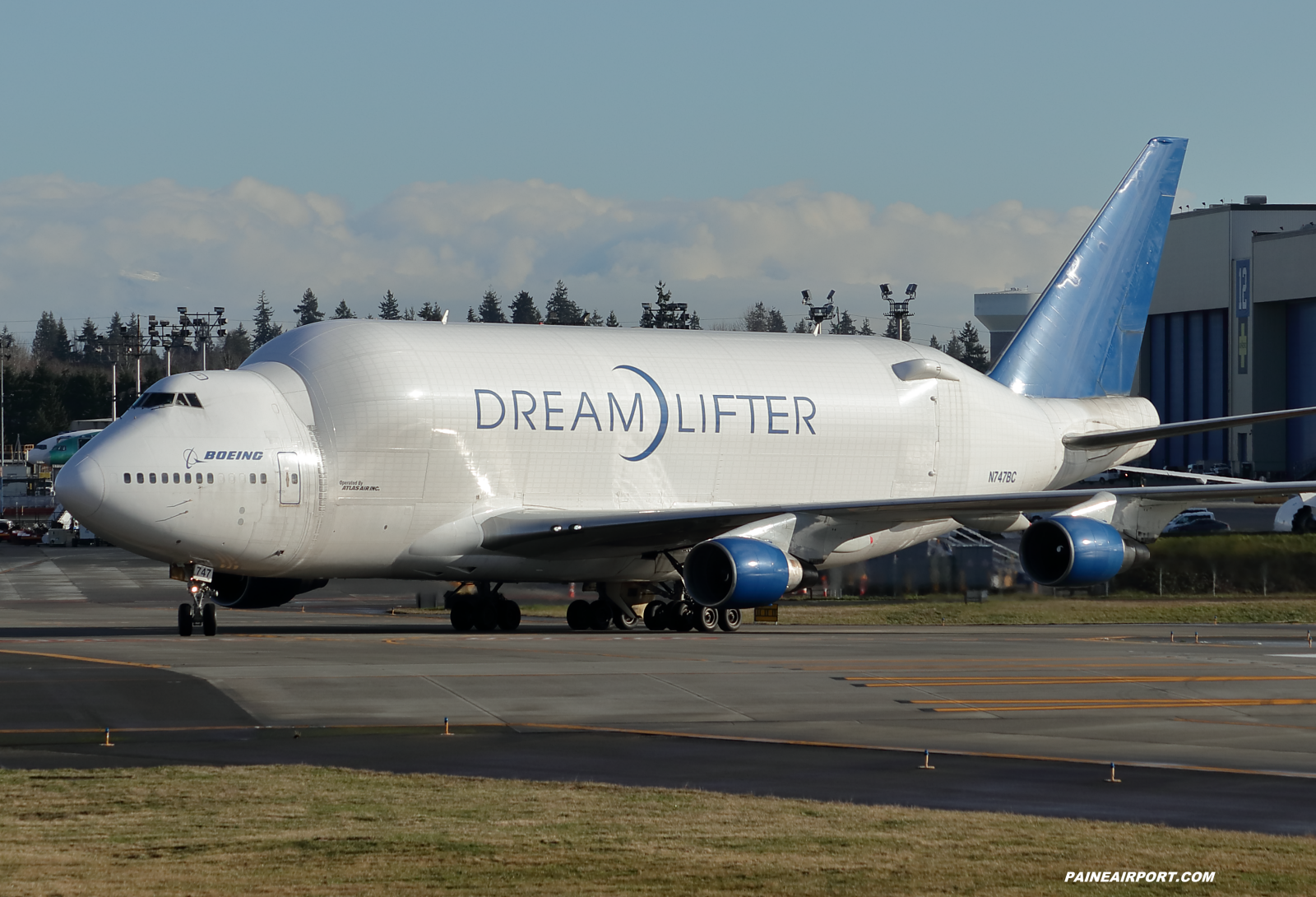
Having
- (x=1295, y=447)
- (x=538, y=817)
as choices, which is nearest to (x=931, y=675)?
(x=538, y=817)

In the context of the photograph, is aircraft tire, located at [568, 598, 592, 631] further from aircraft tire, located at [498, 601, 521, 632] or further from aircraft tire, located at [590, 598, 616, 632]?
aircraft tire, located at [498, 601, 521, 632]

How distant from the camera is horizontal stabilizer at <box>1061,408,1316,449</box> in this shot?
35781 mm

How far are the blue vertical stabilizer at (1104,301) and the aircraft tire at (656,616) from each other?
1210 cm

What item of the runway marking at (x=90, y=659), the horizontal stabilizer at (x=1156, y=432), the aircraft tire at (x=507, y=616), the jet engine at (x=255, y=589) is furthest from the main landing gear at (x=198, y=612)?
the horizontal stabilizer at (x=1156, y=432)

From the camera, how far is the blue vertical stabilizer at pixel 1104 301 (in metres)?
43.2

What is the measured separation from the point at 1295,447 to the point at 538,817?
111395 mm

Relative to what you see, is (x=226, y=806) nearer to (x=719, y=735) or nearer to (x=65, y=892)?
(x=65, y=892)

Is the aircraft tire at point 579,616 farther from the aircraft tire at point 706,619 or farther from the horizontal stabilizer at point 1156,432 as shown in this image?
the horizontal stabilizer at point 1156,432

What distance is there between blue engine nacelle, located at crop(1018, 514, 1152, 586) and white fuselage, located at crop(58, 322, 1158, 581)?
4.75 meters

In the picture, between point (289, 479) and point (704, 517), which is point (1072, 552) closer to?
point (704, 517)

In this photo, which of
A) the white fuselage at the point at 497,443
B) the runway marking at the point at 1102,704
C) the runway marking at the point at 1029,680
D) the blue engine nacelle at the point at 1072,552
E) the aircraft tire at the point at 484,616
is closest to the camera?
the runway marking at the point at 1102,704

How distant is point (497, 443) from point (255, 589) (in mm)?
5998

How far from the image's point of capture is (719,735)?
18.1 m

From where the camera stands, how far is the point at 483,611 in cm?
3609
